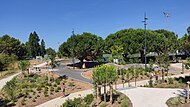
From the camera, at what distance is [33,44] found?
291 ft

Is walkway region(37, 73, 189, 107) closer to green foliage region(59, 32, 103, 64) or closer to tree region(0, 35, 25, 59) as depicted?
green foliage region(59, 32, 103, 64)

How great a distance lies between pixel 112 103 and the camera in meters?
19.0

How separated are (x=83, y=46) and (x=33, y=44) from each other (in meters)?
46.6

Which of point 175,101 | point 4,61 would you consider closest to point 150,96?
point 175,101

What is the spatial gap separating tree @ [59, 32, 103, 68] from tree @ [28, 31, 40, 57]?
39.5 m

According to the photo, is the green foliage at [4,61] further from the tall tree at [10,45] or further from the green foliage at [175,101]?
the green foliage at [175,101]

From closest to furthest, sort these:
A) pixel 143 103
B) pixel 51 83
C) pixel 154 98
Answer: pixel 143 103 < pixel 154 98 < pixel 51 83

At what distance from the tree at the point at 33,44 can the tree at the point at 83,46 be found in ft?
129

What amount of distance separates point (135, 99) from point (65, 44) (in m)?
34.0

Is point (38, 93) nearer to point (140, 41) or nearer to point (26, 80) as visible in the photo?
point (26, 80)

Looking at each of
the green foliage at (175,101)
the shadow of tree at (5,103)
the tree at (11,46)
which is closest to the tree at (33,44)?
the tree at (11,46)

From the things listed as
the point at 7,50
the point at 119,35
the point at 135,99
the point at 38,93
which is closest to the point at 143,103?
the point at 135,99

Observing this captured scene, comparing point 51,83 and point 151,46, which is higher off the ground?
point 151,46

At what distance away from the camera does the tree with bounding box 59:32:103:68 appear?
48.0 m
